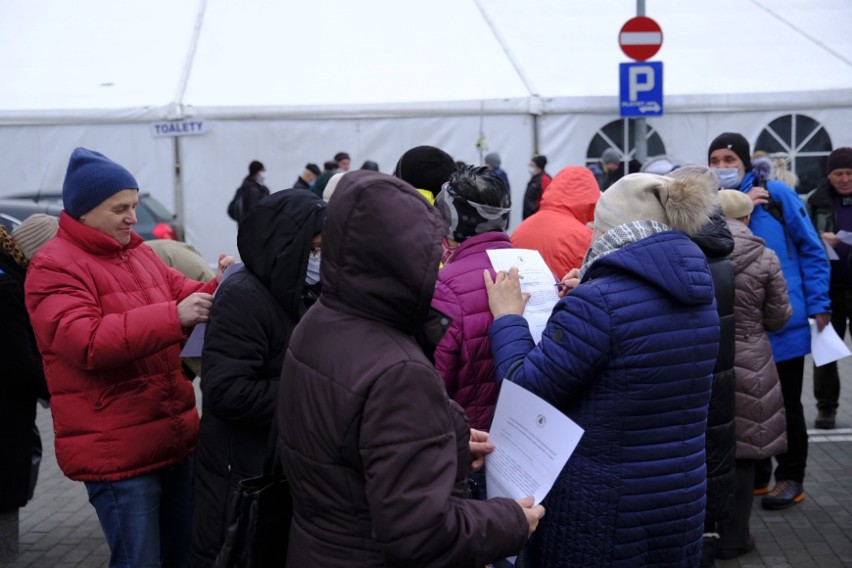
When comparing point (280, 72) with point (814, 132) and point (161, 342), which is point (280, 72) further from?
point (161, 342)

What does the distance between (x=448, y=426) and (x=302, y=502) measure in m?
0.42

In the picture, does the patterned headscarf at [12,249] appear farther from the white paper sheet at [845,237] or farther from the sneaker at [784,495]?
the white paper sheet at [845,237]

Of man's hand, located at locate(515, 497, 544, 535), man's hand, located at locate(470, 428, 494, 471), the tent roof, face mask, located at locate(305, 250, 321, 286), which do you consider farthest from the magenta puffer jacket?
the tent roof

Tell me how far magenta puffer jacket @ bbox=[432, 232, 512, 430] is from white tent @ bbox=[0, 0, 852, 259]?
11.5 metres

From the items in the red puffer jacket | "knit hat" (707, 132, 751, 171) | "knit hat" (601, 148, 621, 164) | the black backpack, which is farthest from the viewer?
the black backpack

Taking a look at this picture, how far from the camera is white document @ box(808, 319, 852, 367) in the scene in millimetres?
5520

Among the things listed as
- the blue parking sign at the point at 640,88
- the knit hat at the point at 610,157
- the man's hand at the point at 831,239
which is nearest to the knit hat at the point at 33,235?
the man's hand at the point at 831,239

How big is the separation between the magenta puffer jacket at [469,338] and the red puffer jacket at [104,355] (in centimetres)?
91

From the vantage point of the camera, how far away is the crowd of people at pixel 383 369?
7.14 ft

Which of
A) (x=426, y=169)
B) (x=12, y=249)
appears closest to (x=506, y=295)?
(x=426, y=169)

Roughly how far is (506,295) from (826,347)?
3054 mm

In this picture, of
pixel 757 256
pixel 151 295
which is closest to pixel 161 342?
pixel 151 295

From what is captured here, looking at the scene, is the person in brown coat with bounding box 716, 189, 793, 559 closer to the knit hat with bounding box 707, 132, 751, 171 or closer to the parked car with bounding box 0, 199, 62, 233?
the knit hat with bounding box 707, 132, 751, 171

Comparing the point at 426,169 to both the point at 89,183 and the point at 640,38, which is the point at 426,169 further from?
the point at 640,38
